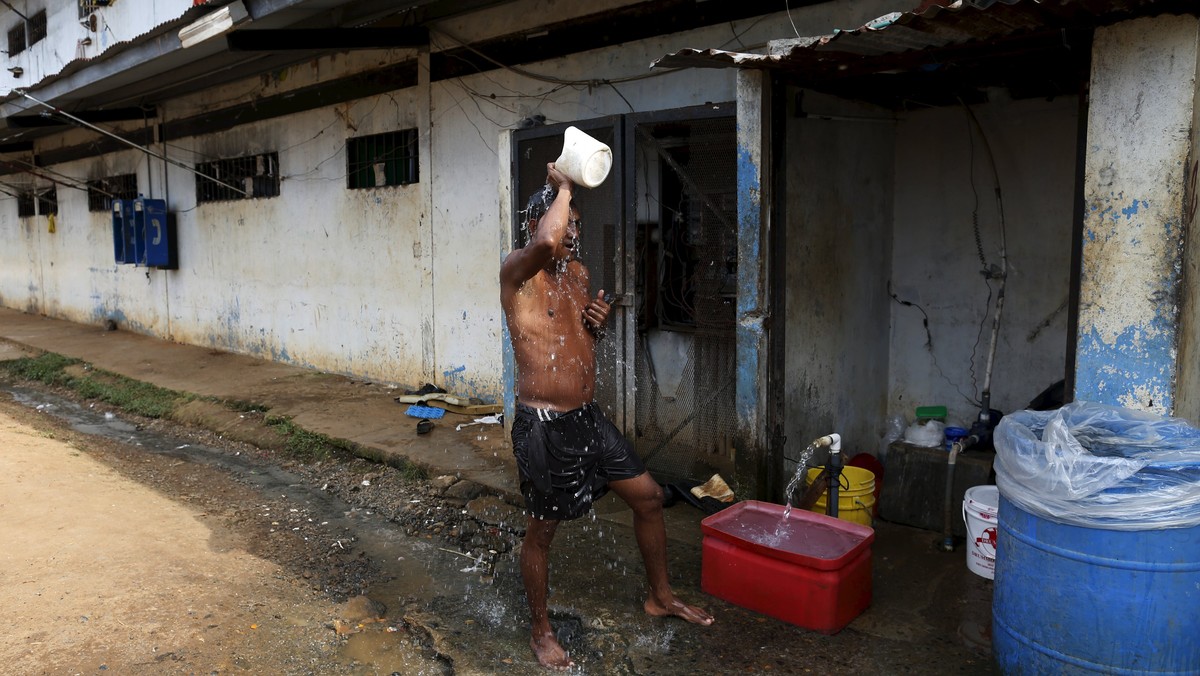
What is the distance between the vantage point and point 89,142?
589 inches

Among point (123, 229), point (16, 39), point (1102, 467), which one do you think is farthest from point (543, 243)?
point (16, 39)

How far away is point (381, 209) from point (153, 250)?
18.3 ft

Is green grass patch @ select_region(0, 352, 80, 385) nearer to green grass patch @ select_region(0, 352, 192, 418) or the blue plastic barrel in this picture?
green grass patch @ select_region(0, 352, 192, 418)

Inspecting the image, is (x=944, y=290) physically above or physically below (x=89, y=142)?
below

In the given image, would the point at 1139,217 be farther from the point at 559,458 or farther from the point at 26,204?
the point at 26,204

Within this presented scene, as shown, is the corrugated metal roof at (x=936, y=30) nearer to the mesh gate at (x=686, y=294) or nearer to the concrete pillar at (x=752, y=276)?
the concrete pillar at (x=752, y=276)

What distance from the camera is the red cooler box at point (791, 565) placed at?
3656mm

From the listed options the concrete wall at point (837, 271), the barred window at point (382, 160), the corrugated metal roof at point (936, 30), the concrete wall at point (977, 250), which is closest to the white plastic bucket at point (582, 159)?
the corrugated metal roof at point (936, 30)

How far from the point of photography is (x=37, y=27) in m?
14.4

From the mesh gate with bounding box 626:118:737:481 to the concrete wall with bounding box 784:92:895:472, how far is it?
0.39 metres

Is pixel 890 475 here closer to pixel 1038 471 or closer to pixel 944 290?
pixel 944 290

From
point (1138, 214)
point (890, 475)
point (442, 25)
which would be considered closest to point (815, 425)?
point (890, 475)

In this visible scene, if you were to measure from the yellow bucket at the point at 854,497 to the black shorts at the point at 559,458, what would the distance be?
1703 mm

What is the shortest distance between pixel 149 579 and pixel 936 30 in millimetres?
4364
